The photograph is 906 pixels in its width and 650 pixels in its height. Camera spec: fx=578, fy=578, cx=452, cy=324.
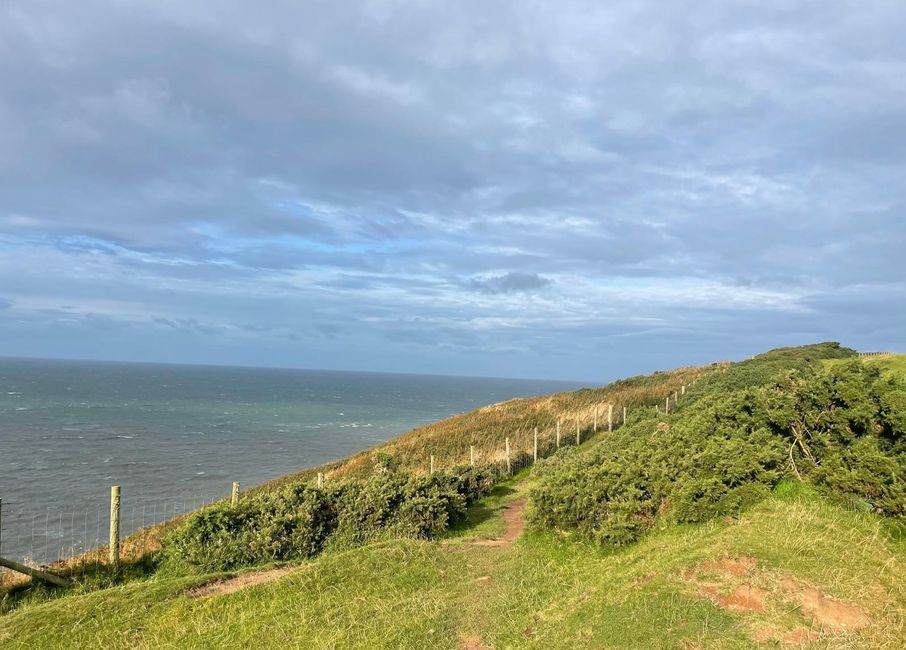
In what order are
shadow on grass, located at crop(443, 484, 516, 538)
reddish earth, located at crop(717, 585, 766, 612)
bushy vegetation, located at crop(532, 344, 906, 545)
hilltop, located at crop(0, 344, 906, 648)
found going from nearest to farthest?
reddish earth, located at crop(717, 585, 766, 612), hilltop, located at crop(0, 344, 906, 648), bushy vegetation, located at crop(532, 344, 906, 545), shadow on grass, located at crop(443, 484, 516, 538)

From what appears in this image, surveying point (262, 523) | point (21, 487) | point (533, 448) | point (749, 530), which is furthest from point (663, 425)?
point (21, 487)

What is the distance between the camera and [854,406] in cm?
976

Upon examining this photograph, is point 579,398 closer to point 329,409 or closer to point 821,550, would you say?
point 821,550

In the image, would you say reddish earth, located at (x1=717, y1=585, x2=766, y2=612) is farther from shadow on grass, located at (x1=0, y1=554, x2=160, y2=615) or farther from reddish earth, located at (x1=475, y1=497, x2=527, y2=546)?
shadow on grass, located at (x1=0, y1=554, x2=160, y2=615)

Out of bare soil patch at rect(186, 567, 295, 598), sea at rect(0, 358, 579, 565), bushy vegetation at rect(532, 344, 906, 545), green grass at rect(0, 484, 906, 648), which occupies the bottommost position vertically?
sea at rect(0, 358, 579, 565)

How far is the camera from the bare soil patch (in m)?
8.66

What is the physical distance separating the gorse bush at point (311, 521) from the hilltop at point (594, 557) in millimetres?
39

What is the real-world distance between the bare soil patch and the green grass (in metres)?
0.27

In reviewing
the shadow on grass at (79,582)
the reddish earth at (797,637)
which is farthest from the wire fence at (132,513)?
the reddish earth at (797,637)

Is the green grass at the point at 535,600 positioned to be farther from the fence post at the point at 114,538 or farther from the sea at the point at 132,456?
the sea at the point at 132,456

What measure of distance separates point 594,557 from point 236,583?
225 inches

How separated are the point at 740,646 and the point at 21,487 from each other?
3319 cm

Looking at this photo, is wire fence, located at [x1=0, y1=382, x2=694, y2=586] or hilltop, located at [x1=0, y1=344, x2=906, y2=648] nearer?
hilltop, located at [x1=0, y1=344, x2=906, y2=648]

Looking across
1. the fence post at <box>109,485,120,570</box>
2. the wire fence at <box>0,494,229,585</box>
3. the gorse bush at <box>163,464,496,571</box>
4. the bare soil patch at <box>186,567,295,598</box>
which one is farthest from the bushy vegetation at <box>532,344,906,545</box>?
the wire fence at <box>0,494,229,585</box>
